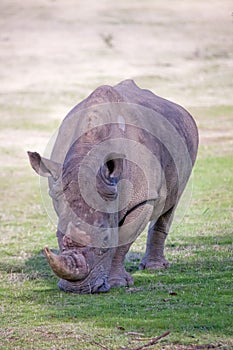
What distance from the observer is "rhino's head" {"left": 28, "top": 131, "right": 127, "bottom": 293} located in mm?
9422

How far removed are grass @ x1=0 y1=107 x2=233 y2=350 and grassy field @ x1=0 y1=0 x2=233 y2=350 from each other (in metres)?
0.02

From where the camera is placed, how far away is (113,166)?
32.8 ft

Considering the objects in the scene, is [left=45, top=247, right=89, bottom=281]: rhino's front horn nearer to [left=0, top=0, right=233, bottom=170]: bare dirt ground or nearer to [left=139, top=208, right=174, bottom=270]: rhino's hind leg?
[left=139, top=208, right=174, bottom=270]: rhino's hind leg

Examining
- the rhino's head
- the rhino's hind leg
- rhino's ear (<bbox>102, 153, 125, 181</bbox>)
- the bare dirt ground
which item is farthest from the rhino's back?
the bare dirt ground

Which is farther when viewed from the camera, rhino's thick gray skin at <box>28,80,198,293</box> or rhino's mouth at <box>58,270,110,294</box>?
rhino's mouth at <box>58,270,110,294</box>

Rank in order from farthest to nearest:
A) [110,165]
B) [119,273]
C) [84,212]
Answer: [119,273]
[110,165]
[84,212]

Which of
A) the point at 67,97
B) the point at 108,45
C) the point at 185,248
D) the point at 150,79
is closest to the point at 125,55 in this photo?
the point at 108,45

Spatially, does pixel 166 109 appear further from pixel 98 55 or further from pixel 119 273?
pixel 98 55

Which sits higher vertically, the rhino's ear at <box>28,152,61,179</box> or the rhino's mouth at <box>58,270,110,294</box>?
the rhino's ear at <box>28,152,61,179</box>

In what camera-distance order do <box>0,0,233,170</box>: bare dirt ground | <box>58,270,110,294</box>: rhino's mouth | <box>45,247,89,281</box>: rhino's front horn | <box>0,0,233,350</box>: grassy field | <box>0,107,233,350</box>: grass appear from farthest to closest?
1. <box>0,0,233,170</box>: bare dirt ground
2. <box>58,270,110,294</box>: rhino's mouth
3. <box>45,247,89,281</box>: rhino's front horn
4. <box>0,0,233,350</box>: grassy field
5. <box>0,107,233,350</box>: grass

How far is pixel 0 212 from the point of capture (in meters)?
18.5

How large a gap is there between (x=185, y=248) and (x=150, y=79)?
27522mm

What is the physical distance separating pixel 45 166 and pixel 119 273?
5.15ft

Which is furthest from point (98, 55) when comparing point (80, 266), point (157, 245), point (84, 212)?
point (80, 266)
